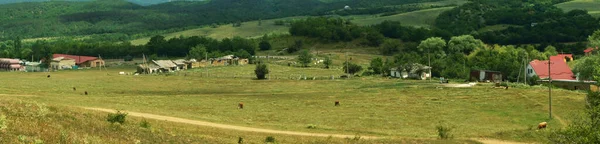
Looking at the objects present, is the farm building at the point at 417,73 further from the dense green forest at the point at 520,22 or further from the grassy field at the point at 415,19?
the grassy field at the point at 415,19

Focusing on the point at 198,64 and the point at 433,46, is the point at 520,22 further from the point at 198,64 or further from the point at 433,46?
the point at 198,64

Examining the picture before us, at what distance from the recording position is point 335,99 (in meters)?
61.5

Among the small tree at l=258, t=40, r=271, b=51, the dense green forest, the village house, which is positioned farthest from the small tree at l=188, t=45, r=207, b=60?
the village house

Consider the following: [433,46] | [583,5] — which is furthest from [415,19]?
[433,46]

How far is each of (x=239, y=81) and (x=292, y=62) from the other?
1211 inches

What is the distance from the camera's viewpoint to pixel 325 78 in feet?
279

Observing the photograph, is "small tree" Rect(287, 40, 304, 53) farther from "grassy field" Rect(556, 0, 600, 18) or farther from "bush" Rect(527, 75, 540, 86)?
"grassy field" Rect(556, 0, 600, 18)

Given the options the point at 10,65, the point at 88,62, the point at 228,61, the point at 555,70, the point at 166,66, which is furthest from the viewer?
the point at 88,62

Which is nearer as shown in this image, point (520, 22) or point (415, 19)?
point (520, 22)

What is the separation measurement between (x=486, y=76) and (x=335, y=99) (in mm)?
27775

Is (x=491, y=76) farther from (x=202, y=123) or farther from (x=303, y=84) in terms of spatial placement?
(x=202, y=123)

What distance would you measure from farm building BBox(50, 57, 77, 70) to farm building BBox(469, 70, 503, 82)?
68.9 meters

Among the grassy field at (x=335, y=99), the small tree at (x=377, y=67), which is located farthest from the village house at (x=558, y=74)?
the small tree at (x=377, y=67)

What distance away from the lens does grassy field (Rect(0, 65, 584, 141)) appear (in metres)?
45.7
